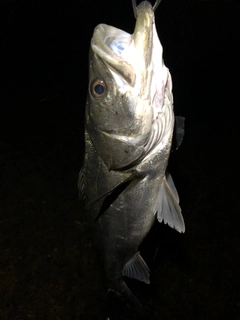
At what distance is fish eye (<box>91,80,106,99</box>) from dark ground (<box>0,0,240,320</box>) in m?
1.58

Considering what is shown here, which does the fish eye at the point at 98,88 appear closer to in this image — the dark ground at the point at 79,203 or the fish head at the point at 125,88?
the fish head at the point at 125,88

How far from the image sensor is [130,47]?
98cm

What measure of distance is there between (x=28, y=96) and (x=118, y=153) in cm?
370

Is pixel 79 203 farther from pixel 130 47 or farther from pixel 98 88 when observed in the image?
pixel 130 47

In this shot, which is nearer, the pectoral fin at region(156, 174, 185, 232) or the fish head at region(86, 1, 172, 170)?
the fish head at region(86, 1, 172, 170)

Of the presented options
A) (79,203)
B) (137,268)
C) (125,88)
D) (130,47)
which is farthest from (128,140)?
(79,203)

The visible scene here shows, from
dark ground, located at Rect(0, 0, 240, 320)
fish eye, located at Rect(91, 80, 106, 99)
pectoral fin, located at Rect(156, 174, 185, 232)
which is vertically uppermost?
fish eye, located at Rect(91, 80, 106, 99)

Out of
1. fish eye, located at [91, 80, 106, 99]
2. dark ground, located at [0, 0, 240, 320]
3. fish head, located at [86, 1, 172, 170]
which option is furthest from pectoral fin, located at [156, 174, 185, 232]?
dark ground, located at [0, 0, 240, 320]

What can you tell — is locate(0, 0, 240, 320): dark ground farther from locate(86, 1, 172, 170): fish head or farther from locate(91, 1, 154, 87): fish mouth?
locate(91, 1, 154, 87): fish mouth

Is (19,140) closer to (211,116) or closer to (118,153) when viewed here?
(211,116)

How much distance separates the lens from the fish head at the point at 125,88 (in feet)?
3.21

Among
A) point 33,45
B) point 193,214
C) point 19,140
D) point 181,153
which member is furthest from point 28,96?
point 193,214

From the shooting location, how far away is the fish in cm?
99

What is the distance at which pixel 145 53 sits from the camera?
97 centimetres
